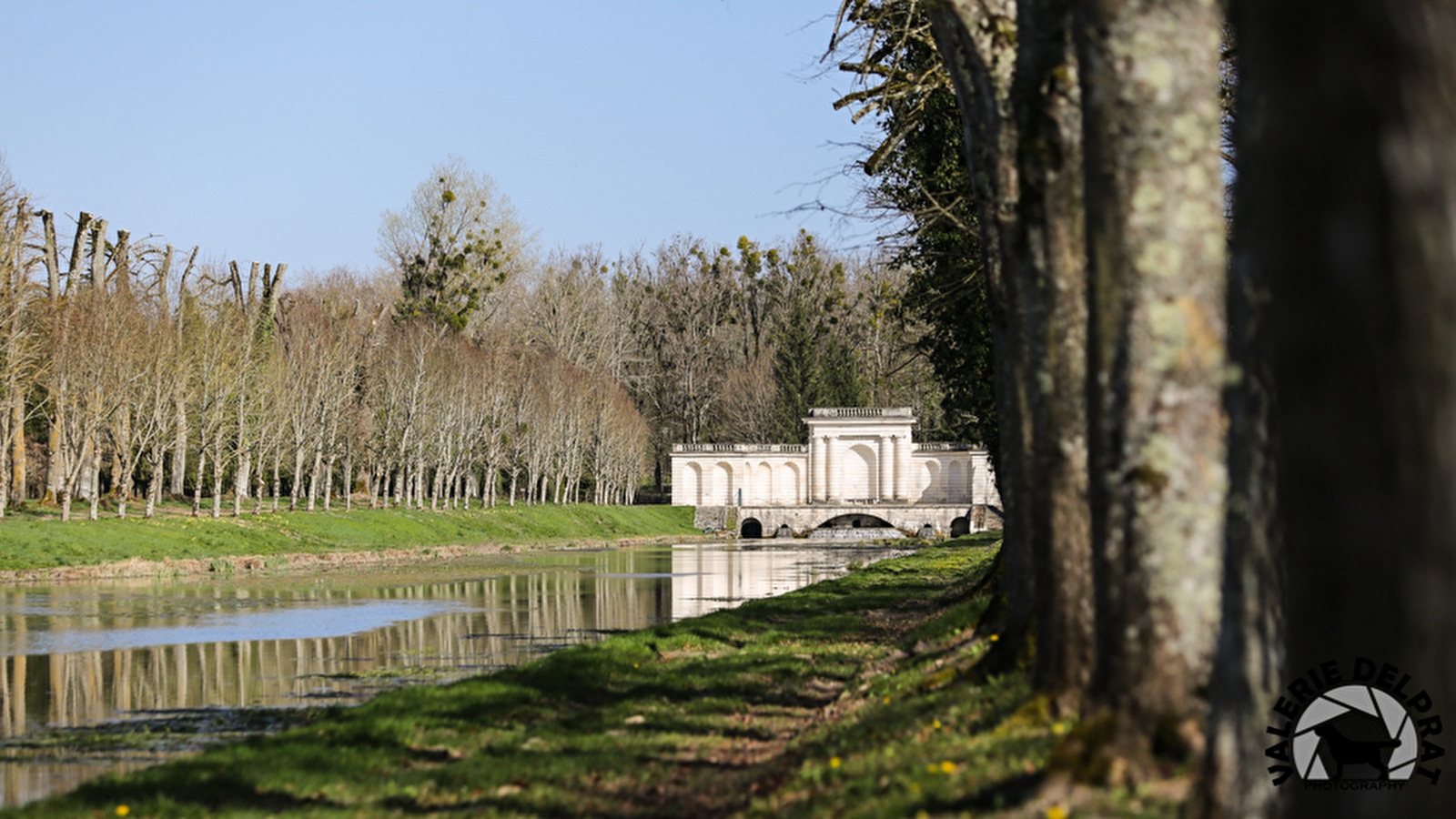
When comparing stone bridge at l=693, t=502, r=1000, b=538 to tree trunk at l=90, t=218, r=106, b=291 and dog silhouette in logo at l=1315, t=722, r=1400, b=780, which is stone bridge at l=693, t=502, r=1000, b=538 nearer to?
tree trunk at l=90, t=218, r=106, b=291

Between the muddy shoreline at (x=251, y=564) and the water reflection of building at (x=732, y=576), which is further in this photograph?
the muddy shoreline at (x=251, y=564)

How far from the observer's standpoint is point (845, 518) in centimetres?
8762

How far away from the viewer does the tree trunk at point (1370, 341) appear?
8.86 feet

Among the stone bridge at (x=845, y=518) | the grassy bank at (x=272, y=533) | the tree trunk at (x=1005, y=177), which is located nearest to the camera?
the tree trunk at (x=1005, y=177)

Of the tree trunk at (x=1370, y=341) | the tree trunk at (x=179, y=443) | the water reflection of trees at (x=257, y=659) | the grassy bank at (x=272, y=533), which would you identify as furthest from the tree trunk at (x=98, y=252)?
the tree trunk at (x=1370, y=341)

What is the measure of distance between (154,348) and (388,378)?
16.5 m

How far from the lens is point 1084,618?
7609 millimetres

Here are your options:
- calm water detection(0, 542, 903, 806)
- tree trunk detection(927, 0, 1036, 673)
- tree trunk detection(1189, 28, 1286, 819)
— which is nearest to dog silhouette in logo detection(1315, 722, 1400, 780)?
tree trunk detection(1189, 28, 1286, 819)

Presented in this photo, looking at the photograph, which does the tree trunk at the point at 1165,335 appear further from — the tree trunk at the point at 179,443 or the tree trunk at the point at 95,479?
the tree trunk at the point at 179,443

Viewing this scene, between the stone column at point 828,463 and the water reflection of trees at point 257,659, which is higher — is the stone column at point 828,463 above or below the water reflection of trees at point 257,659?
above

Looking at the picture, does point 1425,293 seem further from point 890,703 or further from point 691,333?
point 691,333

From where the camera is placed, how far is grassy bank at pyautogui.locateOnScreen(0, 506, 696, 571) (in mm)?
33156

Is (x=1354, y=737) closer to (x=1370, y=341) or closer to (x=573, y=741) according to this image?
(x=1370, y=341)

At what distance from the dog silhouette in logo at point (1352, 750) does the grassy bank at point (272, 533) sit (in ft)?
110
